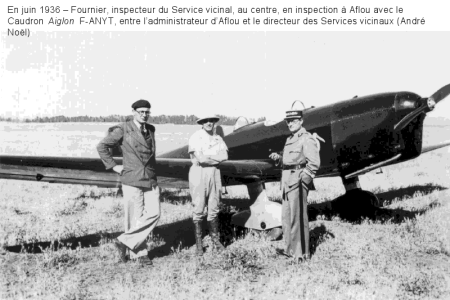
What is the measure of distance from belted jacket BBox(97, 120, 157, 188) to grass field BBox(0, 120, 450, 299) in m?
1.04

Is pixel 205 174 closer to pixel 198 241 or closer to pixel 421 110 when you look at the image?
pixel 198 241

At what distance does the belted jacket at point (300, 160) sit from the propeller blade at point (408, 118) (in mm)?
1937

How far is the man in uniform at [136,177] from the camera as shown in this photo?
445 centimetres

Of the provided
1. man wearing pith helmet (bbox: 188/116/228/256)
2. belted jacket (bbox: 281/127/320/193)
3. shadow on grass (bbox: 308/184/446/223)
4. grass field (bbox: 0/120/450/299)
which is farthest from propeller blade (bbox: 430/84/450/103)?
man wearing pith helmet (bbox: 188/116/228/256)

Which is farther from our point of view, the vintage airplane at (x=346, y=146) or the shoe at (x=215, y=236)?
the vintage airplane at (x=346, y=146)

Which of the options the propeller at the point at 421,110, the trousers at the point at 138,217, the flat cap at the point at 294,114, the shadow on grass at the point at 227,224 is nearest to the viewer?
the trousers at the point at 138,217

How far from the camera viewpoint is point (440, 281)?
392 cm

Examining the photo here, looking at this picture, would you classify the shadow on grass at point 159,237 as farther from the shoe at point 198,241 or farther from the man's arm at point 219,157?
the man's arm at point 219,157

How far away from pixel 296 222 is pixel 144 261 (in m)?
1.88

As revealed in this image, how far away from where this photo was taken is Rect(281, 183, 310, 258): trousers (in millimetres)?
4578

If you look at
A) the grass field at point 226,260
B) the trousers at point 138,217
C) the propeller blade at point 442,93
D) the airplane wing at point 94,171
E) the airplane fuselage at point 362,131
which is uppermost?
the propeller blade at point 442,93

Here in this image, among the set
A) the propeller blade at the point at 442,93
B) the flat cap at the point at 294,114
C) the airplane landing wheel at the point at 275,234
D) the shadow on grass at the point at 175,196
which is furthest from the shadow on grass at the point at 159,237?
the propeller blade at the point at 442,93

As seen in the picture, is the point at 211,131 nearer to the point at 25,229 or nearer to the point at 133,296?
the point at 133,296

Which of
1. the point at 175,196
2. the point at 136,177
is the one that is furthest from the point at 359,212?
the point at 175,196
